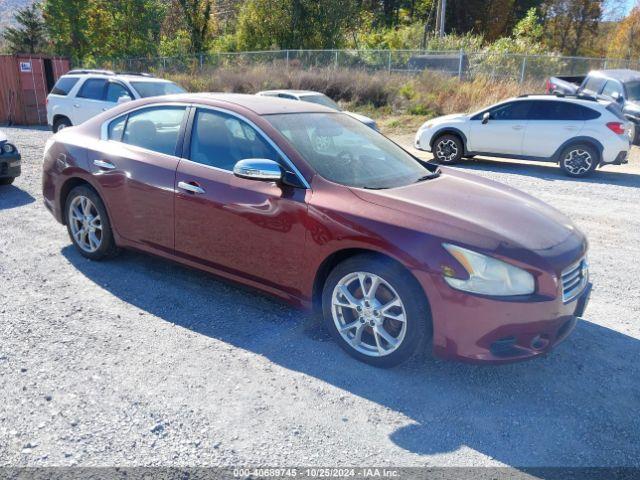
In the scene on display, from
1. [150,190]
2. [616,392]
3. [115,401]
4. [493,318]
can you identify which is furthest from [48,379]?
[616,392]

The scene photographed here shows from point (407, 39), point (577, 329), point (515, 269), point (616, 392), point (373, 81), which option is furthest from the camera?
point (407, 39)

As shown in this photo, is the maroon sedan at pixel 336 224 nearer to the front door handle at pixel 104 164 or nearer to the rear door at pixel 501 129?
the front door handle at pixel 104 164

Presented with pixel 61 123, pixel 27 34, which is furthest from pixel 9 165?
pixel 27 34

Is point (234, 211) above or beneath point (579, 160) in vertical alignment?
above

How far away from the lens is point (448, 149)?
497 inches

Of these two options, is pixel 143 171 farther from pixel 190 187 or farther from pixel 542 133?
pixel 542 133

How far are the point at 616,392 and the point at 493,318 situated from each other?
3.43ft

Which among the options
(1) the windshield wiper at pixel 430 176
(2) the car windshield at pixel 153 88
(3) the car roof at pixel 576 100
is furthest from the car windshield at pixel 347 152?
(2) the car windshield at pixel 153 88

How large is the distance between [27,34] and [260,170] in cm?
4135

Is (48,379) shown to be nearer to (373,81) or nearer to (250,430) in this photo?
(250,430)

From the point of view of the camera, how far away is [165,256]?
4648 mm

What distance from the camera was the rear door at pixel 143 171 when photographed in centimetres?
449

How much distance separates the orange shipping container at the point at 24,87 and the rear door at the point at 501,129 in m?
15.3

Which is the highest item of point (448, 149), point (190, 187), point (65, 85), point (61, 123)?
point (65, 85)
